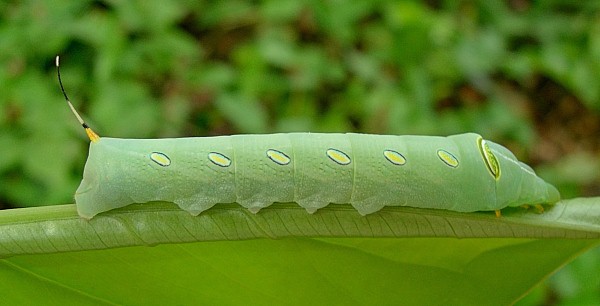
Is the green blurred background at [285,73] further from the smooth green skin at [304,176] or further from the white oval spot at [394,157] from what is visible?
the white oval spot at [394,157]

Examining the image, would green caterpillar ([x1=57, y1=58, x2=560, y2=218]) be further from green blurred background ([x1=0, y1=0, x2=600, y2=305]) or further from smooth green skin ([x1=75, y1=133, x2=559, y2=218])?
green blurred background ([x1=0, y1=0, x2=600, y2=305])

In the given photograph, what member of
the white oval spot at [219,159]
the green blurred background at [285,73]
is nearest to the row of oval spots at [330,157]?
the white oval spot at [219,159]

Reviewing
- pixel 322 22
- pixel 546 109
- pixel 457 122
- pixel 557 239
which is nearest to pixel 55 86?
pixel 322 22

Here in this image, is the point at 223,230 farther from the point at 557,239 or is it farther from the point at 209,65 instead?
the point at 209,65

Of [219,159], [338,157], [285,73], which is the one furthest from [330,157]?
[285,73]

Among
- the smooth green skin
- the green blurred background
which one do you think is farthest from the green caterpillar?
the green blurred background

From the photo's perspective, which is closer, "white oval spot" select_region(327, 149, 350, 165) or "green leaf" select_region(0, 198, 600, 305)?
"green leaf" select_region(0, 198, 600, 305)

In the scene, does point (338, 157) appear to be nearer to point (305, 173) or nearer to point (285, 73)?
point (305, 173)
